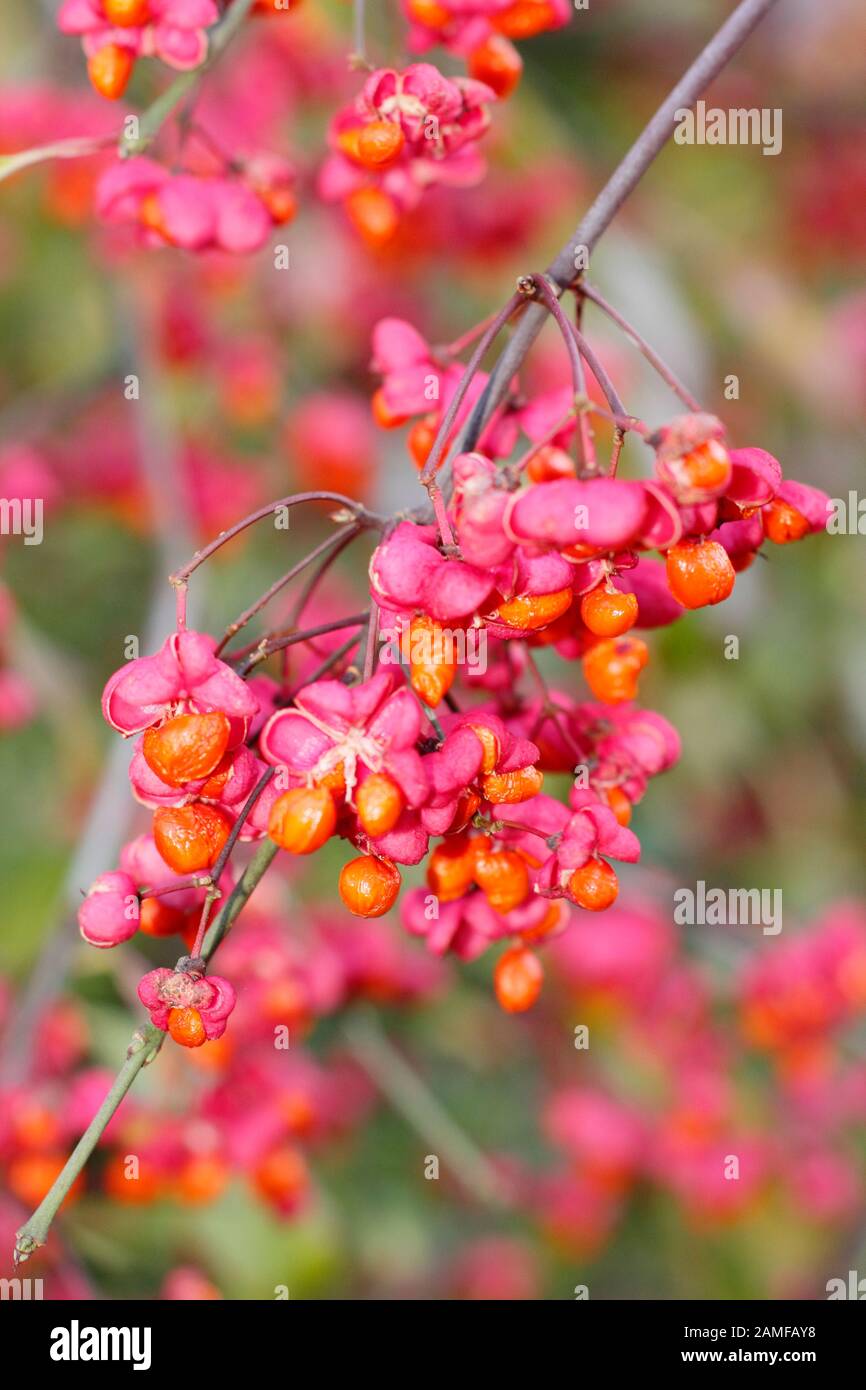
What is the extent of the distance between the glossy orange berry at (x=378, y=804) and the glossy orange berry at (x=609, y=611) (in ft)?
0.52

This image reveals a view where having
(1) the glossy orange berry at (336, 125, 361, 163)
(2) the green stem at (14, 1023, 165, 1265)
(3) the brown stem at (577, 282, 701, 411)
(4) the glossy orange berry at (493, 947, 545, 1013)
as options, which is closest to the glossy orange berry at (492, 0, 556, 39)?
(1) the glossy orange berry at (336, 125, 361, 163)

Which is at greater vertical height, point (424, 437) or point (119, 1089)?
point (424, 437)

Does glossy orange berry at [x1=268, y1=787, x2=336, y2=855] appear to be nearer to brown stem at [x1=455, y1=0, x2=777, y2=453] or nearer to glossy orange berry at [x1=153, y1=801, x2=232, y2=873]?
glossy orange berry at [x1=153, y1=801, x2=232, y2=873]

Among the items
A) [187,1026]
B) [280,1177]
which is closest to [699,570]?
[187,1026]

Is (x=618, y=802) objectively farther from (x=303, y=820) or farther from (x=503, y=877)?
(x=303, y=820)

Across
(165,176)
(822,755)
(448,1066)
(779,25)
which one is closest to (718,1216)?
(448,1066)

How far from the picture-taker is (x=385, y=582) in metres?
0.79

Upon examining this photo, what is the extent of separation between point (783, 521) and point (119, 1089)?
20.9 inches

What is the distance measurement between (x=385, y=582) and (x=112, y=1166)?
1.16 m

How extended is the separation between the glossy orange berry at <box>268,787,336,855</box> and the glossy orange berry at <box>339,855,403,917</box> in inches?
1.4

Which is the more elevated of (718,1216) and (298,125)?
(298,125)

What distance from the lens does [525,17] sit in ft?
3.79
